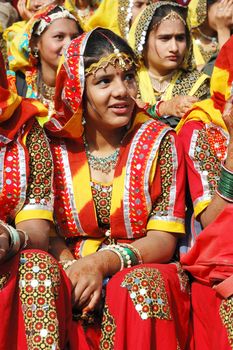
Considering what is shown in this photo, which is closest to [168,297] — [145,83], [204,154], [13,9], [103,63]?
[204,154]

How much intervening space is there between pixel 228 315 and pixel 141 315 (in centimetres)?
36

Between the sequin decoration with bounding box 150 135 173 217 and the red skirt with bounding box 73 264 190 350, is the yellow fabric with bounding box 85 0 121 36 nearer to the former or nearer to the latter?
the sequin decoration with bounding box 150 135 173 217

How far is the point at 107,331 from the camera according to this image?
3.64 metres

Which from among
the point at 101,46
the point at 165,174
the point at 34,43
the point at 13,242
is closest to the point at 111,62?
the point at 101,46

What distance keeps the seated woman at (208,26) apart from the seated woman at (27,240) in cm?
283

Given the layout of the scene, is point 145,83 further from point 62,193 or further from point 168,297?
point 168,297

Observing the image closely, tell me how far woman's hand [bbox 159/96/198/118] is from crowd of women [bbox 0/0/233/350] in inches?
26.3

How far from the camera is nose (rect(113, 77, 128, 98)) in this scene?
4.11m

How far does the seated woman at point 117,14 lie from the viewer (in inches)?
267

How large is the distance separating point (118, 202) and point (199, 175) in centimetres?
41

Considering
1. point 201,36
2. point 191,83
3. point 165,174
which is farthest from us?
point 201,36

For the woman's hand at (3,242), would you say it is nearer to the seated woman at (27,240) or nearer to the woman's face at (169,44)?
the seated woman at (27,240)

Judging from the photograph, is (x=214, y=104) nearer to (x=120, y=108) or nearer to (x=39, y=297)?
(x=120, y=108)

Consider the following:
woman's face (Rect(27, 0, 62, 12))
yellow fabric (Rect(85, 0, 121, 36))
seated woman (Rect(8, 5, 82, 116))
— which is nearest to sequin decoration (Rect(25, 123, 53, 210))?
seated woman (Rect(8, 5, 82, 116))
